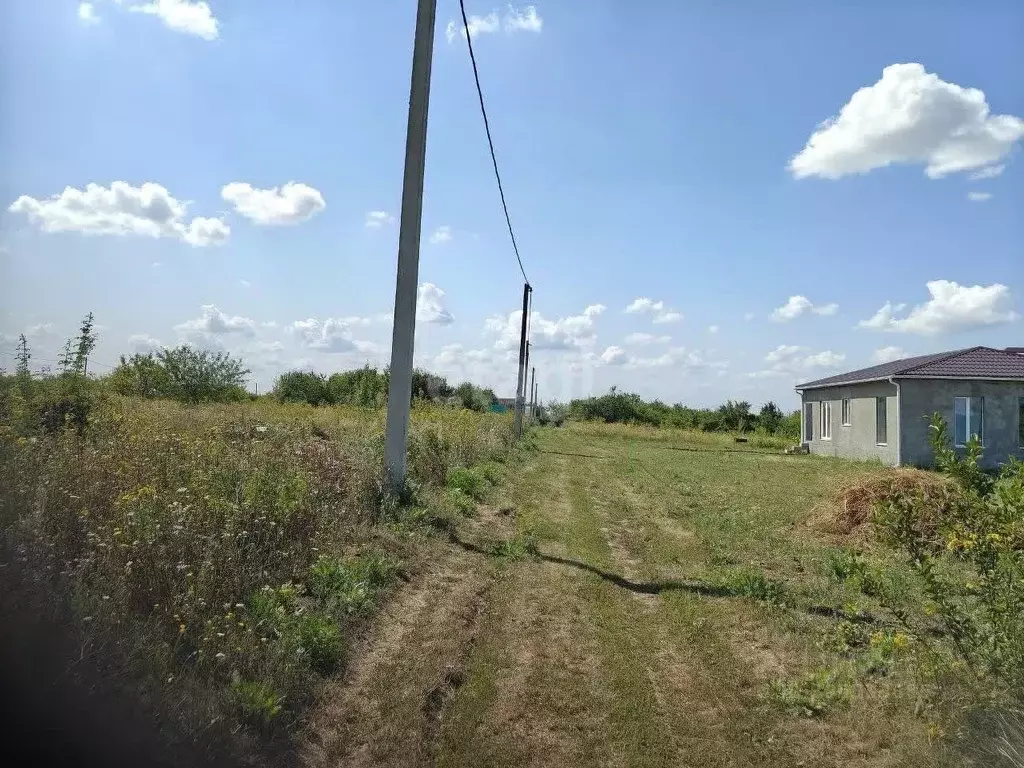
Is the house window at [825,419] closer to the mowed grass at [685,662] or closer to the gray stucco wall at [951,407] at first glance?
the gray stucco wall at [951,407]

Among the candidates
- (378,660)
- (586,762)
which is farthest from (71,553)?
(586,762)

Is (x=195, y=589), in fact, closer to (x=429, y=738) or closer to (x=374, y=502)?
(x=429, y=738)

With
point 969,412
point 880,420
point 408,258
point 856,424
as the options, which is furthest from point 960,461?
point 856,424

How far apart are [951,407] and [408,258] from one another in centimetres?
2044

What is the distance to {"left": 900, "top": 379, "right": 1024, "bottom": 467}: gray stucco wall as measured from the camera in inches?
867

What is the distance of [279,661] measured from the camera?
4.14 m

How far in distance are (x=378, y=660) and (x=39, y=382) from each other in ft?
22.0

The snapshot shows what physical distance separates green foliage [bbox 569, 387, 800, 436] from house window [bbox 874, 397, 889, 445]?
23.8 meters

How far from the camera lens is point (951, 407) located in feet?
73.5

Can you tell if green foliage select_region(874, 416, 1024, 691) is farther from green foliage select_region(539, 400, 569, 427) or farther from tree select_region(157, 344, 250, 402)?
green foliage select_region(539, 400, 569, 427)

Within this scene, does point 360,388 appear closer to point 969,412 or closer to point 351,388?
point 351,388

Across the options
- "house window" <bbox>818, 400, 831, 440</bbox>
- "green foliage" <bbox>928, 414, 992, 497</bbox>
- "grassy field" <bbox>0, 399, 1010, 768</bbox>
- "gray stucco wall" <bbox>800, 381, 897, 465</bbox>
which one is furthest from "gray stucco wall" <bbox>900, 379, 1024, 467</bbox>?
"green foliage" <bbox>928, 414, 992, 497</bbox>

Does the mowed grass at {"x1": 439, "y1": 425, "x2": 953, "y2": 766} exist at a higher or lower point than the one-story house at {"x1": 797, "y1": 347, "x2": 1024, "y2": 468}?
lower

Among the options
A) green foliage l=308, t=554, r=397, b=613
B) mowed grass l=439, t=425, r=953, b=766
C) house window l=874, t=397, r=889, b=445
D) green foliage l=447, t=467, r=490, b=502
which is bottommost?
mowed grass l=439, t=425, r=953, b=766
